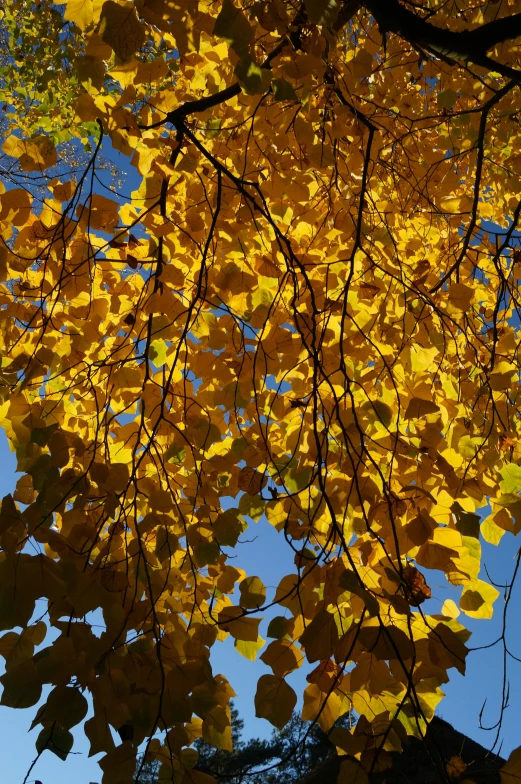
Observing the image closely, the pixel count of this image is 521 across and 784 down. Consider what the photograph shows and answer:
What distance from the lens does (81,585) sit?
143 cm

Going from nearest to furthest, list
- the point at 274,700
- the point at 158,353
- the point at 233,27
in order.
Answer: the point at 233,27 → the point at 274,700 → the point at 158,353

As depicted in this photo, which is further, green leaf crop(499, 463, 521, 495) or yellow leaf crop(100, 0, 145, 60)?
green leaf crop(499, 463, 521, 495)

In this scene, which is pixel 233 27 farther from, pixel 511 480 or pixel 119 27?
pixel 511 480

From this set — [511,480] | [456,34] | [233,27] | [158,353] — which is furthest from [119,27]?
[511,480]

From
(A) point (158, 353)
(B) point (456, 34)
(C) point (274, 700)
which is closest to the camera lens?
(C) point (274, 700)

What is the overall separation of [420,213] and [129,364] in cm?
164

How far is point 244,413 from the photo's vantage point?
218 cm

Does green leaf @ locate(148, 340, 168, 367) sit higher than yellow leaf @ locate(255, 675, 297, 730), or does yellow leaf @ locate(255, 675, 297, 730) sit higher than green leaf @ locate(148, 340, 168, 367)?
green leaf @ locate(148, 340, 168, 367)

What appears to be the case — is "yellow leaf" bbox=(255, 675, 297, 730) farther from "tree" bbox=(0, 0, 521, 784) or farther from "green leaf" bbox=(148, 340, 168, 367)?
"green leaf" bbox=(148, 340, 168, 367)

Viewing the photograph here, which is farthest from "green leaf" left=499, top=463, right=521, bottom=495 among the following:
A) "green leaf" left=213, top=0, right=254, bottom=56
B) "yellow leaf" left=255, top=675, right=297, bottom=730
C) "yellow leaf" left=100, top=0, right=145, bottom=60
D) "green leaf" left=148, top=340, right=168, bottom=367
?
"yellow leaf" left=100, top=0, right=145, bottom=60

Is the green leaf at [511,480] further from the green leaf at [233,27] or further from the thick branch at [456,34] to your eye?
the green leaf at [233,27]

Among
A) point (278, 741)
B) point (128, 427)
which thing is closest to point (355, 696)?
point (128, 427)

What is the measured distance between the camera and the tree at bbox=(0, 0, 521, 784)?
1.36 meters

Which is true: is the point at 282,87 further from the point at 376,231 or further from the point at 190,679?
the point at 190,679
